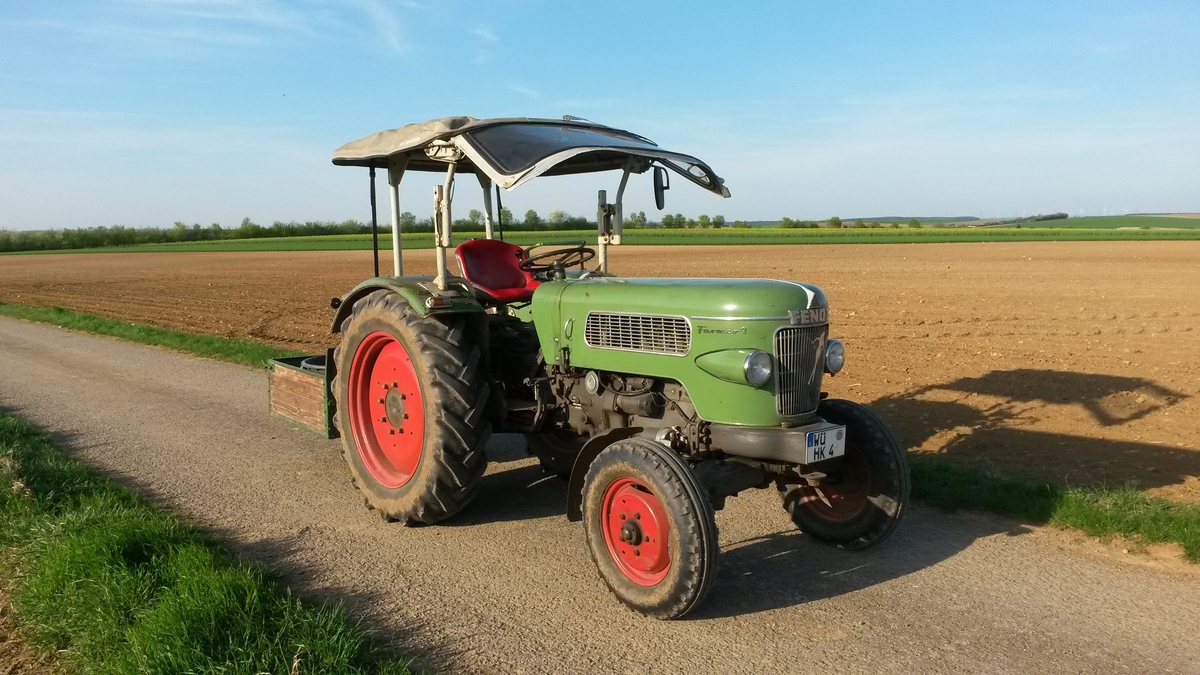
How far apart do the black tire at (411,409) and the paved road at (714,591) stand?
0.79 ft

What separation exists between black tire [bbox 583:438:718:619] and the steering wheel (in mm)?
1685

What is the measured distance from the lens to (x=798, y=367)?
4102 millimetres

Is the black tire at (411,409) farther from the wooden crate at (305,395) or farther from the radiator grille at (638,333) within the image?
the radiator grille at (638,333)

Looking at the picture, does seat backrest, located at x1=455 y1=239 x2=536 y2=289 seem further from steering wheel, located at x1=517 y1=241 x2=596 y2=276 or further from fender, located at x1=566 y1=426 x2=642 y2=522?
fender, located at x1=566 y1=426 x2=642 y2=522

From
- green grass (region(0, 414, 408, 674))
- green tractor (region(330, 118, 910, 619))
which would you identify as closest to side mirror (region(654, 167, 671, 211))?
green tractor (region(330, 118, 910, 619))

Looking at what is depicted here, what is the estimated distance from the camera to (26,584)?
13.0 feet

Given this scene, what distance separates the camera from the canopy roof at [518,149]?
14.7 ft

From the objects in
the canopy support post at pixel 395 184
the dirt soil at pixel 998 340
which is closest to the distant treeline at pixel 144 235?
the dirt soil at pixel 998 340

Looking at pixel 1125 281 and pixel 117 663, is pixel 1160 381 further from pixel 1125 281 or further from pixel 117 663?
pixel 1125 281

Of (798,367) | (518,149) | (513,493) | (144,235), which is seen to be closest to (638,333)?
(798,367)

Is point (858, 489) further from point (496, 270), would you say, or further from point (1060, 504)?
point (496, 270)

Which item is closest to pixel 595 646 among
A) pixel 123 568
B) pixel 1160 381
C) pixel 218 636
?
pixel 218 636

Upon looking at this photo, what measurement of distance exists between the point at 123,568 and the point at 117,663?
2.76 feet

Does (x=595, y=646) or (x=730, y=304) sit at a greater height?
(x=730, y=304)
